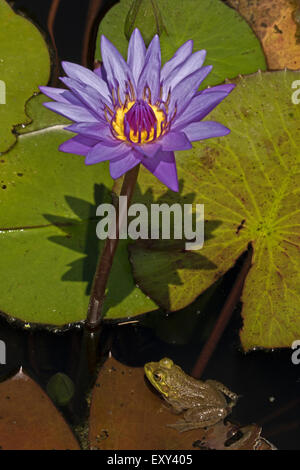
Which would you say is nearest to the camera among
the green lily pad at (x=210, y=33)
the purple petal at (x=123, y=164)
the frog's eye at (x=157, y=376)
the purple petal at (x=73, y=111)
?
the purple petal at (x=123, y=164)

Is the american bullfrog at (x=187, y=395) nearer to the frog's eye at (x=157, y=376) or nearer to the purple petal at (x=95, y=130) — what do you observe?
the frog's eye at (x=157, y=376)

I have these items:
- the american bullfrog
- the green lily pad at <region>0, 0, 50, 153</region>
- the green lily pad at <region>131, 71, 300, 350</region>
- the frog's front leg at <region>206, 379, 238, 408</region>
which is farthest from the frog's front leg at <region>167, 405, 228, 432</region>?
the green lily pad at <region>0, 0, 50, 153</region>

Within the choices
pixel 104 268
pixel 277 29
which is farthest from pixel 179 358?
pixel 277 29

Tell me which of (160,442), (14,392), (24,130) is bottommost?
(160,442)

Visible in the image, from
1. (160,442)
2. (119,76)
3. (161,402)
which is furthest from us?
(161,402)

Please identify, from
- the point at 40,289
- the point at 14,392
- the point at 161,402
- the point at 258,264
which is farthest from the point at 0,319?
the point at 258,264

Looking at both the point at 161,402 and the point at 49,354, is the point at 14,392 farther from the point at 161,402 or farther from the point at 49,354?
the point at 161,402

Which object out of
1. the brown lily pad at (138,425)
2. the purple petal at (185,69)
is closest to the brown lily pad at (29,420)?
the brown lily pad at (138,425)
